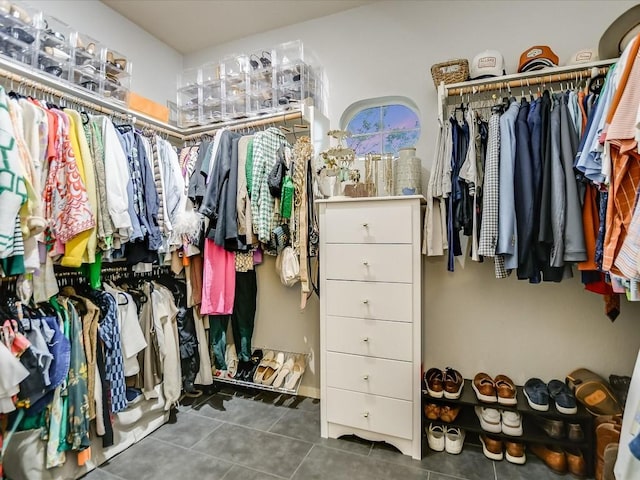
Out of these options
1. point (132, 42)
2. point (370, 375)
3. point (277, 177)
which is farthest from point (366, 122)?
point (132, 42)

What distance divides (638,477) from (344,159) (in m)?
1.73

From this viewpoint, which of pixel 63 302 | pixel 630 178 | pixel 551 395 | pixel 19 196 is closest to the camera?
pixel 630 178

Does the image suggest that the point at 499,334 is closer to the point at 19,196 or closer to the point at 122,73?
the point at 19,196

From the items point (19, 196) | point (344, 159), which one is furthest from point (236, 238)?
point (19, 196)

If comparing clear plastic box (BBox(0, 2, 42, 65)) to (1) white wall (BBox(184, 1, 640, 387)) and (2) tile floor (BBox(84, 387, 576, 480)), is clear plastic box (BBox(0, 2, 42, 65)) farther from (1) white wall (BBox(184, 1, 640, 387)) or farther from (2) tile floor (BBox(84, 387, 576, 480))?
(2) tile floor (BBox(84, 387, 576, 480))

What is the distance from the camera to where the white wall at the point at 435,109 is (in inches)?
72.1

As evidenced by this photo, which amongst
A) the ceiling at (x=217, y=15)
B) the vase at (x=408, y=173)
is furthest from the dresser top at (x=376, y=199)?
the ceiling at (x=217, y=15)

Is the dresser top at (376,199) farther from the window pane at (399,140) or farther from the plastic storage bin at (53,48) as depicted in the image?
the plastic storage bin at (53,48)

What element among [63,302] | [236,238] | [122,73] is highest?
[122,73]

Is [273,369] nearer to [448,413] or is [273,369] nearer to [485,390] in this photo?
[448,413]

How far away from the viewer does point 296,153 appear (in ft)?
6.83

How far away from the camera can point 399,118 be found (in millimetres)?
2320

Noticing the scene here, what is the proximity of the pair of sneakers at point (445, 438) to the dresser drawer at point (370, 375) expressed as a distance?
30 centimetres

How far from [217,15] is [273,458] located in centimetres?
283
